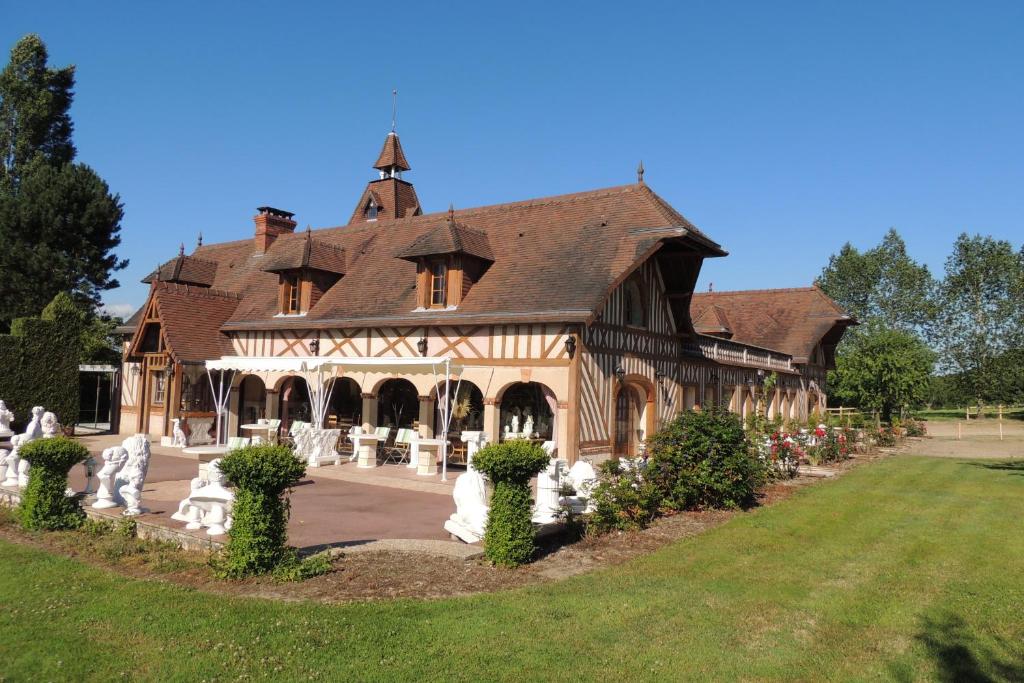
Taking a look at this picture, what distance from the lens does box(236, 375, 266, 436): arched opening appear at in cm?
2061

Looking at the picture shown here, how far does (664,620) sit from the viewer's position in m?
5.57

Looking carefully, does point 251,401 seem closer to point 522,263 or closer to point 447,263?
point 447,263

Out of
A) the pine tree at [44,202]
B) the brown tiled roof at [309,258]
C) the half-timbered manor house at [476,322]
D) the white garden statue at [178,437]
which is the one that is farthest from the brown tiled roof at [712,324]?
the pine tree at [44,202]

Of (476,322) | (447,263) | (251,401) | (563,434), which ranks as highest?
(447,263)

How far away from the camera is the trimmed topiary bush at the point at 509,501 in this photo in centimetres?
709

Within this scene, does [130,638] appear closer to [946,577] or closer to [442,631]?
[442,631]

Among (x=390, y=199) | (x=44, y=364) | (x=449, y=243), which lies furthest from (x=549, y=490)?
(x=390, y=199)

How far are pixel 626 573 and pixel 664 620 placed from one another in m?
1.36

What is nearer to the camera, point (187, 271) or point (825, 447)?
point (825, 447)

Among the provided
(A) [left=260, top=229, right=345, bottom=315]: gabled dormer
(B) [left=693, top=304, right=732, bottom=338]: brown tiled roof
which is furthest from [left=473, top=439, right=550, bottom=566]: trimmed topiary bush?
(B) [left=693, top=304, right=732, bottom=338]: brown tiled roof

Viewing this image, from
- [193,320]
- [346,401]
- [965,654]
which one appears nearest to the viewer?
[965,654]

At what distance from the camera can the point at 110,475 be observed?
9.15m

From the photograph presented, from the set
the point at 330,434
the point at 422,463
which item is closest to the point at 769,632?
the point at 422,463

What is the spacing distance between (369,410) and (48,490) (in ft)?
28.7
